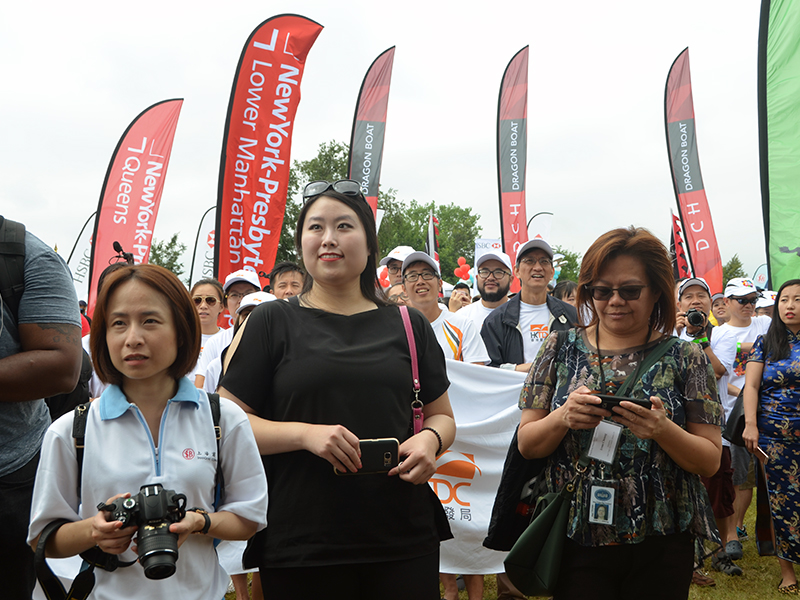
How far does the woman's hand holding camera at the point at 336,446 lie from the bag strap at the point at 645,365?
1.09 meters

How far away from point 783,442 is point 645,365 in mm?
3346

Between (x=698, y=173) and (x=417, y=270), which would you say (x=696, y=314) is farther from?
(x=698, y=173)

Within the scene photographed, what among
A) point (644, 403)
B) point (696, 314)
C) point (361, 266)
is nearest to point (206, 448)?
point (361, 266)

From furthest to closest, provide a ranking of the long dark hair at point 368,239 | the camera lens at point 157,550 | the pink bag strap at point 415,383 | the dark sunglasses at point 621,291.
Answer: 1. the dark sunglasses at point 621,291
2. the long dark hair at point 368,239
3. the pink bag strap at point 415,383
4. the camera lens at point 157,550

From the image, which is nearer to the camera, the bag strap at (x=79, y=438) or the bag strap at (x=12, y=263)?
the bag strap at (x=79, y=438)

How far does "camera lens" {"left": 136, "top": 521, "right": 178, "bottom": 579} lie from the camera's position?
1576 mm

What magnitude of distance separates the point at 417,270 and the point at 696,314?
A: 2.21 m

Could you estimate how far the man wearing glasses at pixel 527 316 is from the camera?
5.45 m

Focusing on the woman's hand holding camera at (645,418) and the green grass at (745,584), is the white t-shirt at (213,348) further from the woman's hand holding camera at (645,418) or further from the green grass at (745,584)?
the woman's hand holding camera at (645,418)

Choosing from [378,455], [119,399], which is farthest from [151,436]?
[378,455]

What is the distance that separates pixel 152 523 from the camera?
162 centimetres

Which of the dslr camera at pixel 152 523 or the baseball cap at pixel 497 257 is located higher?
→ the baseball cap at pixel 497 257

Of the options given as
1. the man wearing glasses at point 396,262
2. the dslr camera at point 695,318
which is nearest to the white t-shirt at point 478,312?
the man wearing glasses at point 396,262

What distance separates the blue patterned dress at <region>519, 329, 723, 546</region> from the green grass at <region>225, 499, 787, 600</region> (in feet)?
9.22
